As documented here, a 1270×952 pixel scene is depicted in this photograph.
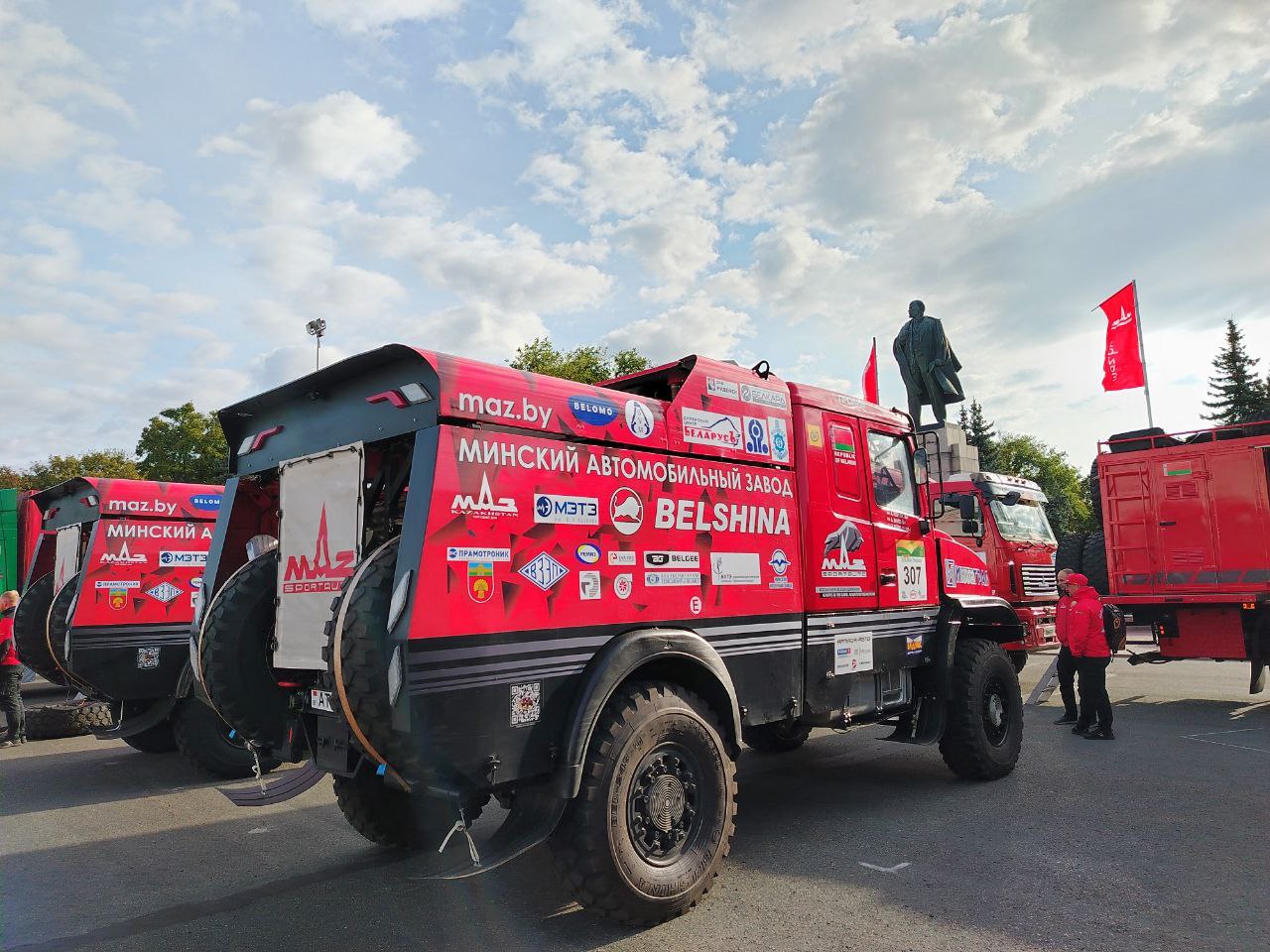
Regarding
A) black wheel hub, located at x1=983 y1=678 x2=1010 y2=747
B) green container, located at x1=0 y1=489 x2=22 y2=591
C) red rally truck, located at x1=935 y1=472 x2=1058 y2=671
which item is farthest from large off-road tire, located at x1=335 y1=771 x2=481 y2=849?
green container, located at x1=0 y1=489 x2=22 y2=591

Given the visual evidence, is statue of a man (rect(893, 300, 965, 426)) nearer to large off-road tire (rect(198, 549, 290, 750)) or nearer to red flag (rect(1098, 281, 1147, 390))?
red flag (rect(1098, 281, 1147, 390))

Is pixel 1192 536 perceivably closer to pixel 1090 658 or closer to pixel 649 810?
pixel 1090 658

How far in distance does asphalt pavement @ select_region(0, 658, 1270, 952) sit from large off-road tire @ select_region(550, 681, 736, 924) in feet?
0.75

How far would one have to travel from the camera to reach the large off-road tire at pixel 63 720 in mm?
10281

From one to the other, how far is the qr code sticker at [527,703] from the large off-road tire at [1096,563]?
11.4m

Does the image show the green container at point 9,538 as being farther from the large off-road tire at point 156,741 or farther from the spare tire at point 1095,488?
the spare tire at point 1095,488

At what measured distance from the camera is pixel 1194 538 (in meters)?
10.9

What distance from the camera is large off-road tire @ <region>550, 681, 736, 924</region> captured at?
3.94m

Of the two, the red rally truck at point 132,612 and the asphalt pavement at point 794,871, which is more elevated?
the red rally truck at point 132,612

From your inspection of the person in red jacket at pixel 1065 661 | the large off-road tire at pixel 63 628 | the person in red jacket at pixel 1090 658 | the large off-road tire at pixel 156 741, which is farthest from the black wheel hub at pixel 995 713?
the large off-road tire at pixel 156 741

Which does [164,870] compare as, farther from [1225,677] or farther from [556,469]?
[1225,677]

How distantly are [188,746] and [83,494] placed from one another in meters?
2.90

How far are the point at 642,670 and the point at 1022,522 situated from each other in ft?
36.9

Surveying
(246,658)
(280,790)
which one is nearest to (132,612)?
(246,658)
